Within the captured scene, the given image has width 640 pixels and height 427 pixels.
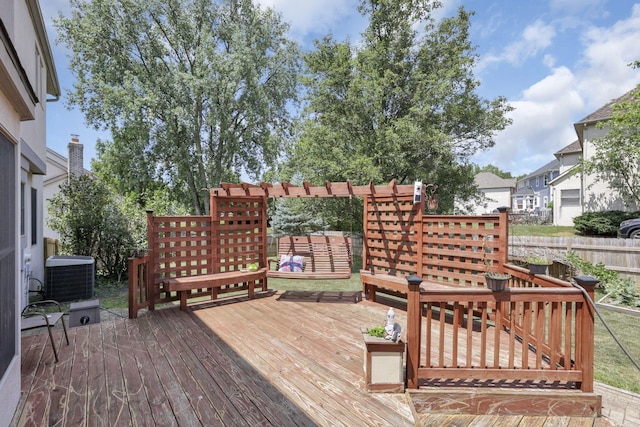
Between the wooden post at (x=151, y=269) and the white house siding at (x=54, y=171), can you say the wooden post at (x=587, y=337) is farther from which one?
the white house siding at (x=54, y=171)

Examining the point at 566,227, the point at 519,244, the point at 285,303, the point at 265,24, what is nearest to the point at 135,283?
the point at 285,303

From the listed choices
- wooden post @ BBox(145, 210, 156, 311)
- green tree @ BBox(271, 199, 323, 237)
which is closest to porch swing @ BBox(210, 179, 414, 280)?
wooden post @ BBox(145, 210, 156, 311)

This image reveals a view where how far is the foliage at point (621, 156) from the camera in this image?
977 centimetres

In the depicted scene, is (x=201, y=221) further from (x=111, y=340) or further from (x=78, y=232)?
(x=78, y=232)

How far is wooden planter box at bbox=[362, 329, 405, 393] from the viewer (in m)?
2.53

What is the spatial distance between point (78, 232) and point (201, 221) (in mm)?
3720

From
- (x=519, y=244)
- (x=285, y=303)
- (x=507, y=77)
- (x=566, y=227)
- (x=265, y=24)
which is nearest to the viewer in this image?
(x=285, y=303)

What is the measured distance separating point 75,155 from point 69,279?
10.6 metres

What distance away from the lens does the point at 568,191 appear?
1492 centimetres

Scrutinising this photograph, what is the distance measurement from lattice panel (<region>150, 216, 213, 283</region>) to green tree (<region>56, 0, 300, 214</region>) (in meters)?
7.99

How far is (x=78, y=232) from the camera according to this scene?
689cm

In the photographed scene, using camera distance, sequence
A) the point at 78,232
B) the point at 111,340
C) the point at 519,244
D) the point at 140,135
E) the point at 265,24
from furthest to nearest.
Answer: the point at 265,24
the point at 140,135
the point at 519,244
the point at 78,232
the point at 111,340

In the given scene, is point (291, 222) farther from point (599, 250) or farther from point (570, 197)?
point (570, 197)

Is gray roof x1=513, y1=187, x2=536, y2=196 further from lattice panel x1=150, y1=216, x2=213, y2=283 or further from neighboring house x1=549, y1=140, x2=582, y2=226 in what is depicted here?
lattice panel x1=150, y1=216, x2=213, y2=283
